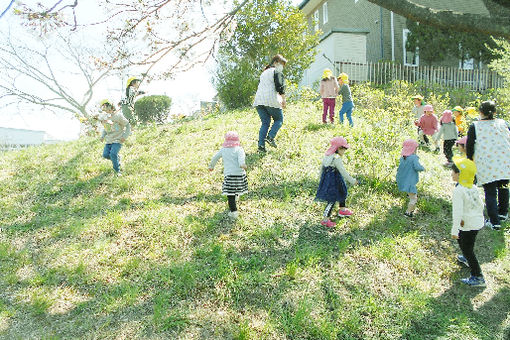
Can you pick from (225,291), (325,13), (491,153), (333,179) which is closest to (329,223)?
(333,179)

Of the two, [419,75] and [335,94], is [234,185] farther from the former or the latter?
[419,75]

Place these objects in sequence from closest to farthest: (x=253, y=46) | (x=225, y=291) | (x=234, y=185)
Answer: (x=225, y=291) < (x=234, y=185) < (x=253, y=46)

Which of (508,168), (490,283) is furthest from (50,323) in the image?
(508,168)

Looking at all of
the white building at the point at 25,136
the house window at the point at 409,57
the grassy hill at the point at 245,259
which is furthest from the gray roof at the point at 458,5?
the white building at the point at 25,136

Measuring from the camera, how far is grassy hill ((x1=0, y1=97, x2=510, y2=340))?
4.14m

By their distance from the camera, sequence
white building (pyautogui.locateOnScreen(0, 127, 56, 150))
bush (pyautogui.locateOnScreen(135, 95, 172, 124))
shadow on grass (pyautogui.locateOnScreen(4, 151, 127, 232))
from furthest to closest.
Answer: white building (pyautogui.locateOnScreen(0, 127, 56, 150)) < bush (pyautogui.locateOnScreen(135, 95, 172, 124)) < shadow on grass (pyautogui.locateOnScreen(4, 151, 127, 232))

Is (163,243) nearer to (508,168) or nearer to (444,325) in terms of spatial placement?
(444,325)

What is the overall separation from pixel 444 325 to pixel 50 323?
4.65 metres

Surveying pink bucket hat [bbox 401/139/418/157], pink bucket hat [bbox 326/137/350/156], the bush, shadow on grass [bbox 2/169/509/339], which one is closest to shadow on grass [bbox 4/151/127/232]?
shadow on grass [bbox 2/169/509/339]

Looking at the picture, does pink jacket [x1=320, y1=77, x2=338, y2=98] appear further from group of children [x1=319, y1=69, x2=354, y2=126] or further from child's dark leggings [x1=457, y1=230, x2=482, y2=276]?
child's dark leggings [x1=457, y1=230, x2=482, y2=276]

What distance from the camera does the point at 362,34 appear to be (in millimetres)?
19266

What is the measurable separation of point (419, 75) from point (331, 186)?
631 inches

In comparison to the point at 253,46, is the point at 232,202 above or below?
below

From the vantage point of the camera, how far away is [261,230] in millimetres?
5684
